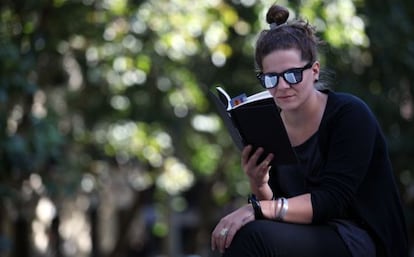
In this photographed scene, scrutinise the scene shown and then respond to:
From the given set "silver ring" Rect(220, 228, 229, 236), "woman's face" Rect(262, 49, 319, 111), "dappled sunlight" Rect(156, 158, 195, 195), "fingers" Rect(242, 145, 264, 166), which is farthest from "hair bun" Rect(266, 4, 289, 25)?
"dappled sunlight" Rect(156, 158, 195, 195)

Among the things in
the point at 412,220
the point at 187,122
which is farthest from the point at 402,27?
the point at 187,122

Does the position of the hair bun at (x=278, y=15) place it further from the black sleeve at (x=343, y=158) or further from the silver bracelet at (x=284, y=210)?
the silver bracelet at (x=284, y=210)

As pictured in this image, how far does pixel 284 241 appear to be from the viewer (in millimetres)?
3527

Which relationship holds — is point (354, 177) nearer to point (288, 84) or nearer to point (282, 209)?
point (282, 209)

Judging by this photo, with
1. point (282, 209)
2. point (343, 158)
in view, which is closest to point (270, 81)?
point (343, 158)

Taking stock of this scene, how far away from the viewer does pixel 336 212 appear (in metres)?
3.69

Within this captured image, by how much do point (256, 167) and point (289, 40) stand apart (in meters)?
0.52

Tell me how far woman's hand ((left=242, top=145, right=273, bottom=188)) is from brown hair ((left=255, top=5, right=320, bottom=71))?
1.21 ft

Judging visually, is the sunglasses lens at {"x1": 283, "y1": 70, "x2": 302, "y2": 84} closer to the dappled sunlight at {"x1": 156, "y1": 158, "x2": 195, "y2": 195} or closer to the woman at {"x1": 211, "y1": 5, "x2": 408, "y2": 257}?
the woman at {"x1": 211, "y1": 5, "x2": 408, "y2": 257}

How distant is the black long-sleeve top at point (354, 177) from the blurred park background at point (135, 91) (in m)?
3.26

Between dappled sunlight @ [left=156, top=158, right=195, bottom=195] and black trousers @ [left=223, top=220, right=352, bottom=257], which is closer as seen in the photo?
black trousers @ [left=223, top=220, right=352, bottom=257]

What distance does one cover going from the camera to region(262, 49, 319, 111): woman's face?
150 inches

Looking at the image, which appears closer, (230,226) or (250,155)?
(230,226)

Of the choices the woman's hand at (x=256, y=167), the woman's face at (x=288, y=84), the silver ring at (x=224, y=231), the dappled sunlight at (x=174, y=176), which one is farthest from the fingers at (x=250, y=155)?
the dappled sunlight at (x=174, y=176)
